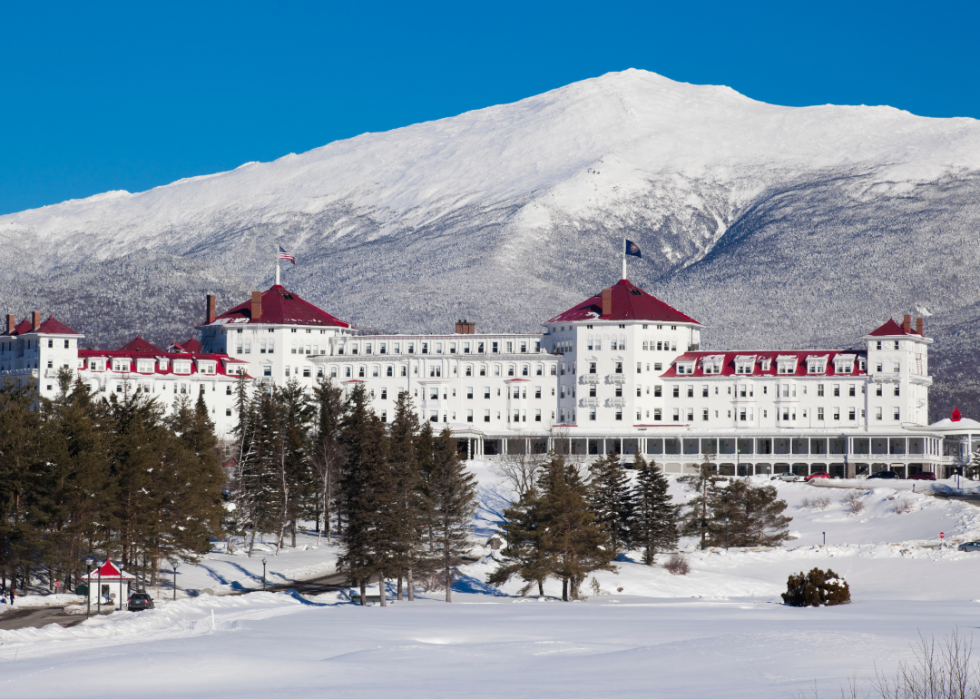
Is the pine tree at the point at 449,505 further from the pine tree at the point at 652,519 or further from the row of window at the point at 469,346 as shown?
the row of window at the point at 469,346

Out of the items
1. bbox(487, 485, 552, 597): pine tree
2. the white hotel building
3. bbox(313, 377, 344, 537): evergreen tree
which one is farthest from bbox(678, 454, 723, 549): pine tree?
the white hotel building

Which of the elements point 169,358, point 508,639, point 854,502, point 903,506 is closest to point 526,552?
point 508,639

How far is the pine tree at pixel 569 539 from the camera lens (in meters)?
77.2

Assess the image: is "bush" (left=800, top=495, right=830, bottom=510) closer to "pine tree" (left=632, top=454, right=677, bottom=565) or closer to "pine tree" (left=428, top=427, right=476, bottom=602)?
"pine tree" (left=632, top=454, right=677, bottom=565)

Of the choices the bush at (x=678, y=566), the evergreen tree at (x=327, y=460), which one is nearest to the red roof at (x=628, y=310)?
the evergreen tree at (x=327, y=460)

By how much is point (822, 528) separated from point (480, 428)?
1821 inches

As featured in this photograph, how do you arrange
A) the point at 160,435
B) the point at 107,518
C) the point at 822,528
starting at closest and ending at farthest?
the point at 107,518 → the point at 160,435 → the point at 822,528

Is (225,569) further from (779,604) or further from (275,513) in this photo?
(779,604)

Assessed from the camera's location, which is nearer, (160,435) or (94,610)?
(94,610)

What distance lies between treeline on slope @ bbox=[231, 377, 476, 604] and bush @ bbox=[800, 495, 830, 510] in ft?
104

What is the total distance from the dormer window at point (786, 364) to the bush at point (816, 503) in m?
27.8

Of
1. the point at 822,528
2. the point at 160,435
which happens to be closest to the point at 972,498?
the point at 822,528

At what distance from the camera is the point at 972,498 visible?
110 metres

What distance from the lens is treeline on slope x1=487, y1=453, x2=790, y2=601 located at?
256 ft
